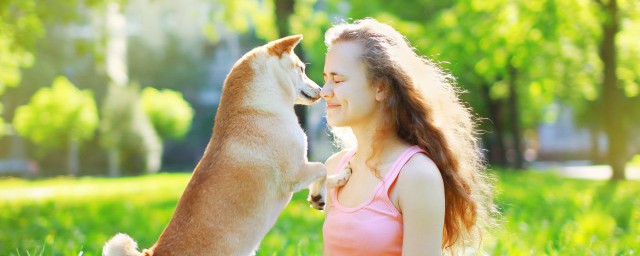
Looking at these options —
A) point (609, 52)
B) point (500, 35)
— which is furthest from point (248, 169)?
point (609, 52)

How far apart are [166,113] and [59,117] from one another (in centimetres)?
604

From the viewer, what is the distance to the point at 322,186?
3291 mm

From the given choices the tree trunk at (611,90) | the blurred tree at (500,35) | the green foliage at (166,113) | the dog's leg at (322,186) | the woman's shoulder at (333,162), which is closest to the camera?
the dog's leg at (322,186)

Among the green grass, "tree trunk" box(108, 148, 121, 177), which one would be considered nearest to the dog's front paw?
the green grass

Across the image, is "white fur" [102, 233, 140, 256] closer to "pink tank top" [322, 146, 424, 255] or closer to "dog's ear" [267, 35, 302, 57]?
"pink tank top" [322, 146, 424, 255]

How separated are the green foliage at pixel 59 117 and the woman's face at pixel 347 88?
30350 millimetres

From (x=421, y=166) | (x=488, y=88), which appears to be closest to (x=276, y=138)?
(x=421, y=166)

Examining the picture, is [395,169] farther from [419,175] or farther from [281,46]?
[281,46]

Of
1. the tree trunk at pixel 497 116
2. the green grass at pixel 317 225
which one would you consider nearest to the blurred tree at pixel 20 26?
the green grass at pixel 317 225

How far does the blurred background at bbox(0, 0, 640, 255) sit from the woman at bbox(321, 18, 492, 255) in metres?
0.82

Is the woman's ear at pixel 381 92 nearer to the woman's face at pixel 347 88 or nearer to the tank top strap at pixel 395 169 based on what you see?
the woman's face at pixel 347 88

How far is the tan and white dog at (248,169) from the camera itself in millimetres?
2814

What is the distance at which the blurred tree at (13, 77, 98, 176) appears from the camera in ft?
104

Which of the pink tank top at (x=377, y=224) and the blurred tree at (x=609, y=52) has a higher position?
the pink tank top at (x=377, y=224)
